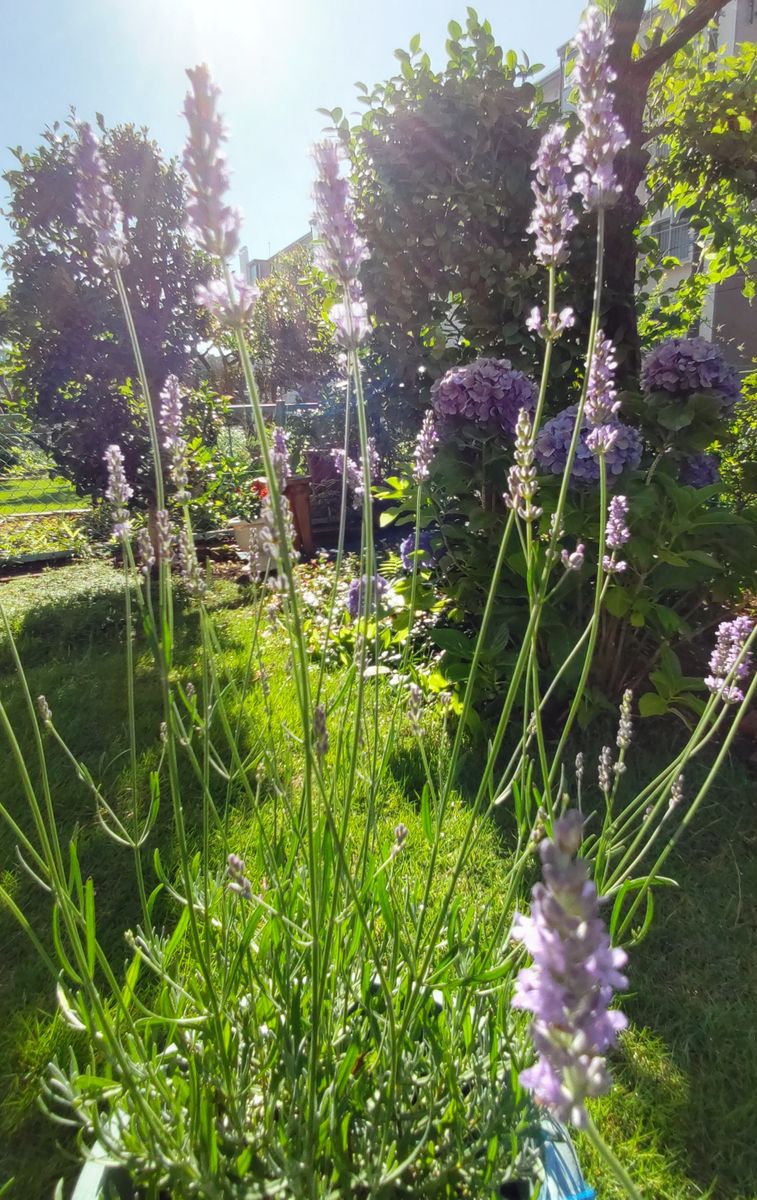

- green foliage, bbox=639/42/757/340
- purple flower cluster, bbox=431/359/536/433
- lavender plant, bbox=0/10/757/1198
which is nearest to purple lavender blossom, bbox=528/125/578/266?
lavender plant, bbox=0/10/757/1198

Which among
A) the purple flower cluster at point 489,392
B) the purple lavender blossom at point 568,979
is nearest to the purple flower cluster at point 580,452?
the purple flower cluster at point 489,392

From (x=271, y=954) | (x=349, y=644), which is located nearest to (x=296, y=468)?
(x=349, y=644)

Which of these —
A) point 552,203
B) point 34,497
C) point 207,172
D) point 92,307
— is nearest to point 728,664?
point 552,203

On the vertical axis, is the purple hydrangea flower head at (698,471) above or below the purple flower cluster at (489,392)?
below

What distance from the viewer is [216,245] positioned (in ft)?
2.08

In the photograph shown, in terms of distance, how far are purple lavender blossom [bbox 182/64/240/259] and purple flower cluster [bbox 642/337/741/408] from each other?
229 centimetres

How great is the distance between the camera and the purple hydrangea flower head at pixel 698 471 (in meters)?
2.63

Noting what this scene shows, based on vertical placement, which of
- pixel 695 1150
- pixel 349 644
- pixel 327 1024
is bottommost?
pixel 695 1150

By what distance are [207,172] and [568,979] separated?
2.36ft

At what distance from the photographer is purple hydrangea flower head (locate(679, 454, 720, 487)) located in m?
2.63

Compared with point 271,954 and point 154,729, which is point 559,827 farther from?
point 154,729

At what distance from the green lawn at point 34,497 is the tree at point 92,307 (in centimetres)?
221

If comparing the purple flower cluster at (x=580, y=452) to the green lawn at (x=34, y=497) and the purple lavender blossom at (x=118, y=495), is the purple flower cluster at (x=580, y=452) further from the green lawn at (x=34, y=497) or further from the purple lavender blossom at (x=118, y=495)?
the green lawn at (x=34, y=497)

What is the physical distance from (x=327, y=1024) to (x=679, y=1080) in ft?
3.10
